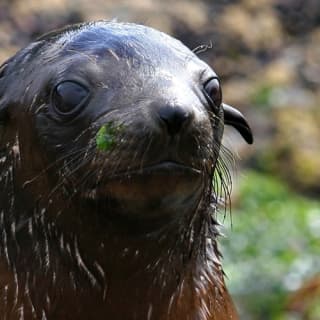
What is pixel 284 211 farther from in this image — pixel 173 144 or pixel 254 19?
pixel 173 144

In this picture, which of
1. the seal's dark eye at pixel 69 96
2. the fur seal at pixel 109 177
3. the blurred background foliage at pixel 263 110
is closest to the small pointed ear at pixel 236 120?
the fur seal at pixel 109 177

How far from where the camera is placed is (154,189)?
4.33 meters

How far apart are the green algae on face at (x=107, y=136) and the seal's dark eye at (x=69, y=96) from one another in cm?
21

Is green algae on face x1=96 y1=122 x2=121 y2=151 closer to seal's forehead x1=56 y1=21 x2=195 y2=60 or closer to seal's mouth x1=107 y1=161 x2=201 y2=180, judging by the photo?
seal's mouth x1=107 y1=161 x2=201 y2=180

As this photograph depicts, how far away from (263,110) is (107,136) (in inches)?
441

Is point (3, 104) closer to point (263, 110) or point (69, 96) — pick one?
point (69, 96)

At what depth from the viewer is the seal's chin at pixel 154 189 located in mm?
4305

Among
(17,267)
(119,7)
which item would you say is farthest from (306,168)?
(17,267)

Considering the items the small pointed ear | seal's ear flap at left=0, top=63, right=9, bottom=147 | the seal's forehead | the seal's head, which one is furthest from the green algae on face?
the small pointed ear

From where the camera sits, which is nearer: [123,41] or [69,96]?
[69,96]

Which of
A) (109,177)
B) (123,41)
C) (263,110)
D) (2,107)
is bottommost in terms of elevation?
(263,110)

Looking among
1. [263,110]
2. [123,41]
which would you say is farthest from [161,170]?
[263,110]

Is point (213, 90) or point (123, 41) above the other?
point (123, 41)

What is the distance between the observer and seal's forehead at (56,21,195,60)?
4723 mm
